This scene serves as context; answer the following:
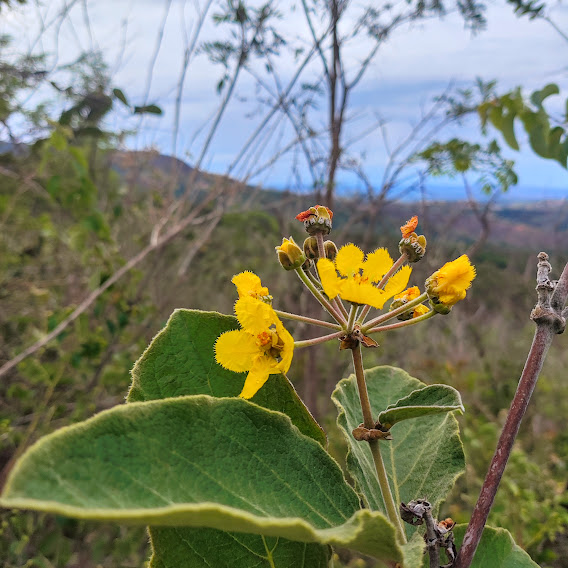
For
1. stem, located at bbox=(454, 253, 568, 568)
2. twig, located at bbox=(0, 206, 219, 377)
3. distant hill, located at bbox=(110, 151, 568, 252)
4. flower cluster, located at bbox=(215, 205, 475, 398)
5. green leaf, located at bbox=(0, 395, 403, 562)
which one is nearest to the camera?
→ green leaf, located at bbox=(0, 395, 403, 562)

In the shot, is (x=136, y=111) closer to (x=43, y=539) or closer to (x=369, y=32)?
(x=369, y=32)

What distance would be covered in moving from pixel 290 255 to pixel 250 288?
2.4 inches

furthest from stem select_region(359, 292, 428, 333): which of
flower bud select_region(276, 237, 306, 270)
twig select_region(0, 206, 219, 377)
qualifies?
twig select_region(0, 206, 219, 377)

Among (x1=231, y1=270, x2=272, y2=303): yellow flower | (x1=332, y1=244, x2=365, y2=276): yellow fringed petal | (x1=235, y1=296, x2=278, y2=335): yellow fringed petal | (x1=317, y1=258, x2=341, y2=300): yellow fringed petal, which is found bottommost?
(x1=235, y1=296, x2=278, y2=335): yellow fringed petal

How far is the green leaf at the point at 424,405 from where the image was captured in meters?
0.44

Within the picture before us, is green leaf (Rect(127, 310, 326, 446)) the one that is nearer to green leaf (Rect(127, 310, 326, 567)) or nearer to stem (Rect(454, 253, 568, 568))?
green leaf (Rect(127, 310, 326, 567))

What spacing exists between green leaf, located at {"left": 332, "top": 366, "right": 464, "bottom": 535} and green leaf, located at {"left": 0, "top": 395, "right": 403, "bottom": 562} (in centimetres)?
8

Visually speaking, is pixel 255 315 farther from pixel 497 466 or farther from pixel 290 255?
pixel 497 466

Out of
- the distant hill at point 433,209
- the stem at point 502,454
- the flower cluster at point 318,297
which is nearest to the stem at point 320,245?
the flower cluster at point 318,297

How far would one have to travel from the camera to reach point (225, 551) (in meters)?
0.51

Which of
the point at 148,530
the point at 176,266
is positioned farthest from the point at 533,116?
the point at 176,266

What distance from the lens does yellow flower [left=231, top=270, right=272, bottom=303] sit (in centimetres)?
56

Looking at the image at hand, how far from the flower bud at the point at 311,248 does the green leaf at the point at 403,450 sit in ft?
0.52

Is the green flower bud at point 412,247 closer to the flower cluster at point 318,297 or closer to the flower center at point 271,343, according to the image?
the flower cluster at point 318,297
